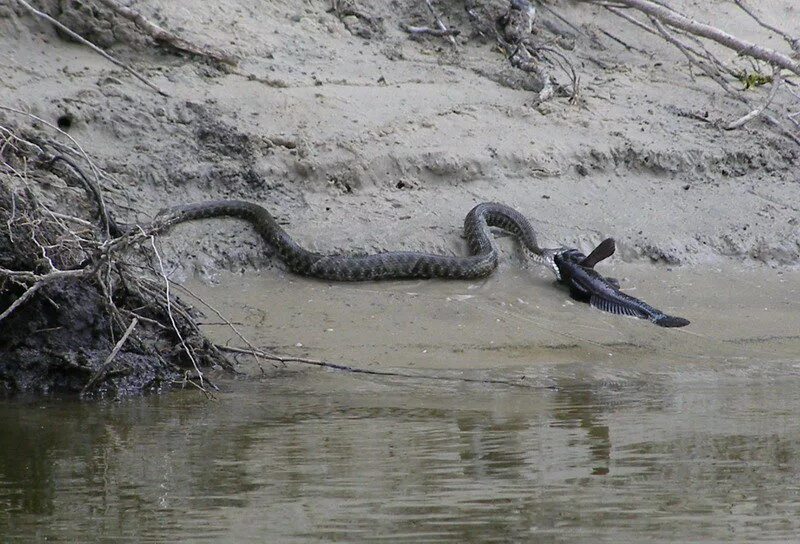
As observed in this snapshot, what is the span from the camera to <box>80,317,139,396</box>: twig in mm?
6281

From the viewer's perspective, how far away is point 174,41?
1062cm

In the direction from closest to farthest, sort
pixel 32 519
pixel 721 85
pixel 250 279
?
1. pixel 32 519
2. pixel 250 279
3. pixel 721 85

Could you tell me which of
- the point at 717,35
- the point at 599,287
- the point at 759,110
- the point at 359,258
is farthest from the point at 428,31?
the point at 599,287

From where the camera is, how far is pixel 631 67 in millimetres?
12672

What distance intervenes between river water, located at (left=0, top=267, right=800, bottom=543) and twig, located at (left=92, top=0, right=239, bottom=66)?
8.45 ft

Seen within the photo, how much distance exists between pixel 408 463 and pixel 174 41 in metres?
6.56

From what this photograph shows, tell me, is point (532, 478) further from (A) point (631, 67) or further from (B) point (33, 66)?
(A) point (631, 67)

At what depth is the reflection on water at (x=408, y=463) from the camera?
13.3 ft

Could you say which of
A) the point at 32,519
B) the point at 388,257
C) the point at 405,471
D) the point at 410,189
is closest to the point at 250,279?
the point at 388,257

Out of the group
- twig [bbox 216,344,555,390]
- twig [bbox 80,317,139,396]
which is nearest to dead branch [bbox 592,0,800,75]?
twig [bbox 216,344,555,390]

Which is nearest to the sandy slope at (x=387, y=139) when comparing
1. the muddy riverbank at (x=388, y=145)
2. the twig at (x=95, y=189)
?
the muddy riverbank at (x=388, y=145)

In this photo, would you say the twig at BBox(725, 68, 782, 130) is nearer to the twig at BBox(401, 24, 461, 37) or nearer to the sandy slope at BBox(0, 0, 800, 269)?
the sandy slope at BBox(0, 0, 800, 269)

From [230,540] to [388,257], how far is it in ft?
18.0

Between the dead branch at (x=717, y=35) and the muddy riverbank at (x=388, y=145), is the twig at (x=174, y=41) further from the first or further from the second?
the dead branch at (x=717, y=35)
